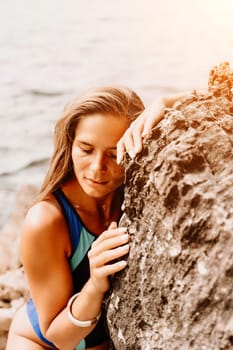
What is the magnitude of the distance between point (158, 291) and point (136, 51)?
6.70 feet

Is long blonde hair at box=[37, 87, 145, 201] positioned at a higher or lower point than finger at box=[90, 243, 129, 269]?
higher

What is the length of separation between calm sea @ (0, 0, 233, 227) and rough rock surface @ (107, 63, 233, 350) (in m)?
1.59

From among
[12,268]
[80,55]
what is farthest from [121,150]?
[80,55]

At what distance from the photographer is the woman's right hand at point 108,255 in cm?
114

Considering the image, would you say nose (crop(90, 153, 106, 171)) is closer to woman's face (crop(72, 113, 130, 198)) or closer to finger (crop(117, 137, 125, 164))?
woman's face (crop(72, 113, 130, 198))

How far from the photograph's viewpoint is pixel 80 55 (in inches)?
118

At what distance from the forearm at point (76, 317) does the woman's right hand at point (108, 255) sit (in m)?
0.04

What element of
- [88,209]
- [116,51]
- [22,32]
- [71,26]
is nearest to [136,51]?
[116,51]

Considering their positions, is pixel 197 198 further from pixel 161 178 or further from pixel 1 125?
pixel 1 125

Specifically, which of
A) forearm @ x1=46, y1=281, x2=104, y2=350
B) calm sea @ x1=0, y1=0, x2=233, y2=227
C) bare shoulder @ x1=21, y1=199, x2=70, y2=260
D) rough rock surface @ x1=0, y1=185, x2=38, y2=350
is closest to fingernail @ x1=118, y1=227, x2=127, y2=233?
forearm @ x1=46, y1=281, x2=104, y2=350

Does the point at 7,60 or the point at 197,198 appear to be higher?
the point at 197,198

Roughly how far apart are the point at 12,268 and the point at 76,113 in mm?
1549

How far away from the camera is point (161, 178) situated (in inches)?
41.1

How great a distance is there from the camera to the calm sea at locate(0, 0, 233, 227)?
108 inches
